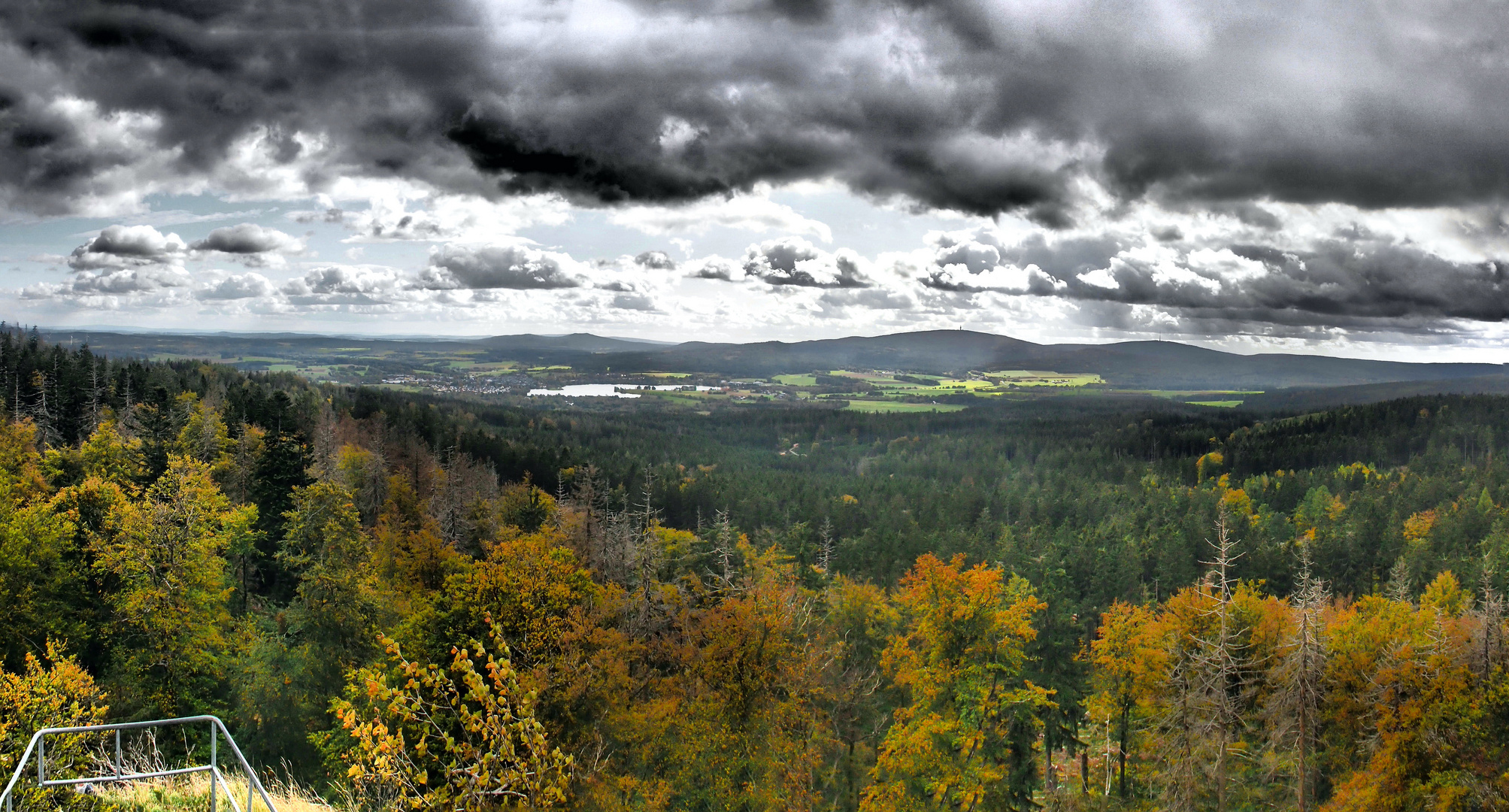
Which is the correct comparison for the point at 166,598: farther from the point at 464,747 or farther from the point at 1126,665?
the point at 1126,665

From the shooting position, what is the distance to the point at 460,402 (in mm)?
161625

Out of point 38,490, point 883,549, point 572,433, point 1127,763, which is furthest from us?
point 572,433

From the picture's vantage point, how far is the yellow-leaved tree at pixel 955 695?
26047 mm

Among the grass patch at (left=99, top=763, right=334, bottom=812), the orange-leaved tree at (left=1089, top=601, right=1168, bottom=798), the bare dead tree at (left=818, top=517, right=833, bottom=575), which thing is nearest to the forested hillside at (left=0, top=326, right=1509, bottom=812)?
the orange-leaved tree at (left=1089, top=601, right=1168, bottom=798)

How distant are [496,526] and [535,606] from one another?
75.2 ft

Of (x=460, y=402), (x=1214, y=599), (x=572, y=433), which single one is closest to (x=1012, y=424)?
(x=572, y=433)

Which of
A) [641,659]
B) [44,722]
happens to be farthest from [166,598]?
[641,659]

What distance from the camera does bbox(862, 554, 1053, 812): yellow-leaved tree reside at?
85.5ft

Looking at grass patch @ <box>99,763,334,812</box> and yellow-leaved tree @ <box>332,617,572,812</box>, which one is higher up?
yellow-leaved tree @ <box>332,617,572,812</box>

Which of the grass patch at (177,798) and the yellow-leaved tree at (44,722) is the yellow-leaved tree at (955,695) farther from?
the yellow-leaved tree at (44,722)

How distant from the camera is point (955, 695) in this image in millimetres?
26984

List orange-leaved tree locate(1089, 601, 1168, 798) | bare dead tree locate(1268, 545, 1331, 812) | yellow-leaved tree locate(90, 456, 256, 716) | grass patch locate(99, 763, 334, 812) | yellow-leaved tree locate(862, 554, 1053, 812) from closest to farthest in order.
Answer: grass patch locate(99, 763, 334, 812) < yellow-leaved tree locate(90, 456, 256, 716) < bare dead tree locate(1268, 545, 1331, 812) < yellow-leaved tree locate(862, 554, 1053, 812) < orange-leaved tree locate(1089, 601, 1168, 798)

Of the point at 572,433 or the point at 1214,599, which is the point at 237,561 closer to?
the point at 1214,599

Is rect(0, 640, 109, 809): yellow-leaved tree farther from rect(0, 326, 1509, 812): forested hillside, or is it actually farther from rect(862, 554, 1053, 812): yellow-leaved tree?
rect(862, 554, 1053, 812): yellow-leaved tree
